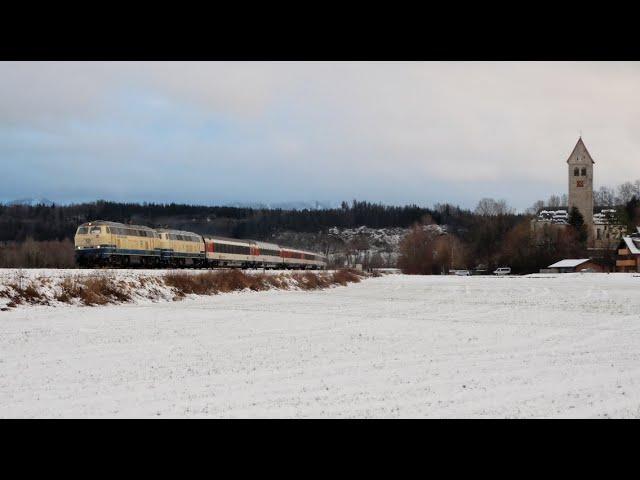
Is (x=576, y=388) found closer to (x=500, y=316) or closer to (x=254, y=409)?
(x=254, y=409)

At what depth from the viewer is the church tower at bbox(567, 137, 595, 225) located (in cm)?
14100

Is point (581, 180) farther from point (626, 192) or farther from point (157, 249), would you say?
point (157, 249)

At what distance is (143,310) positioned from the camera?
86.8 ft

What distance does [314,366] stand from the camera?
1295 cm

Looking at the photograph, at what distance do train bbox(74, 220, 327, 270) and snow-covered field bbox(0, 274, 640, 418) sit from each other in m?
16.7

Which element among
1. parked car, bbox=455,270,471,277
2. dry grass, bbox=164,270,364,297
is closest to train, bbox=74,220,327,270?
dry grass, bbox=164,270,364,297

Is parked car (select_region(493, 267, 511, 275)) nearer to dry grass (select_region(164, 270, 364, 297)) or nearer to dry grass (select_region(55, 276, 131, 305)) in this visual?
dry grass (select_region(164, 270, 364, 297))

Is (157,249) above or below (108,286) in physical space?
above

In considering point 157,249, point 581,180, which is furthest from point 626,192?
point 157,249

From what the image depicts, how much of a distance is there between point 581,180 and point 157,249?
122689 millimetres

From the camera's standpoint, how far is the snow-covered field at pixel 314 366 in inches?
370

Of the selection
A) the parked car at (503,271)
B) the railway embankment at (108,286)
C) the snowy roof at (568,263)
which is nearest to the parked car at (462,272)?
the parked car at (503,271)

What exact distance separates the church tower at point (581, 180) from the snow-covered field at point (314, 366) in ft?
418
